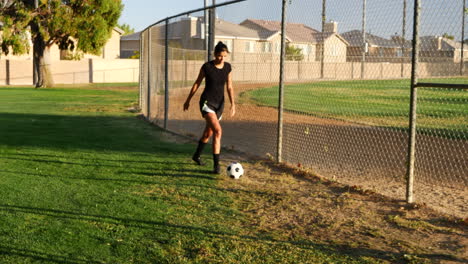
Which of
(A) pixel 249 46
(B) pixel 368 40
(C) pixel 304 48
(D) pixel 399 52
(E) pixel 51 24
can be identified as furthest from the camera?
(E) pixel 51 24

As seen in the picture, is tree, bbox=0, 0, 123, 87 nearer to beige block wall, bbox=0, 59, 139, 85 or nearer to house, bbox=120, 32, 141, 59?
beige block wall, bbox=0, 59, 139, 85

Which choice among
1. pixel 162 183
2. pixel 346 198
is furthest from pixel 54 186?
pixel 346 198

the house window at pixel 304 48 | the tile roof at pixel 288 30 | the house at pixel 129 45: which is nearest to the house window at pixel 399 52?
the tile roof at pixel 288 30

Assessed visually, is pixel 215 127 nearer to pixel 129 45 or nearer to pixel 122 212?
pixel 122 212

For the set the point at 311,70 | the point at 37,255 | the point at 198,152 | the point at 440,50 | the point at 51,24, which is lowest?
the point at 37,255

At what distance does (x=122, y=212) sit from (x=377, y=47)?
3583 mm

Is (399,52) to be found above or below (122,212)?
above

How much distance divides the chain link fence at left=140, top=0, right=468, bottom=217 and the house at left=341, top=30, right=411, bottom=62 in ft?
0.05

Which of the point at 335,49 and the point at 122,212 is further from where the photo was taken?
the point at 335,49

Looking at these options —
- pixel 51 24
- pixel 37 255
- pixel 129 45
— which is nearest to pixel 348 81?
pixel 37 255

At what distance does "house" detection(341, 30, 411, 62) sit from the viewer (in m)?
6.35

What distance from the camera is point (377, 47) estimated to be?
6547 mm

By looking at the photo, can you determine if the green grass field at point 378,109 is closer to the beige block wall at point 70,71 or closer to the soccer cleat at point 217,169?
the soccer cleat at point 217,169

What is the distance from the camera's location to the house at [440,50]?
5.76 m
